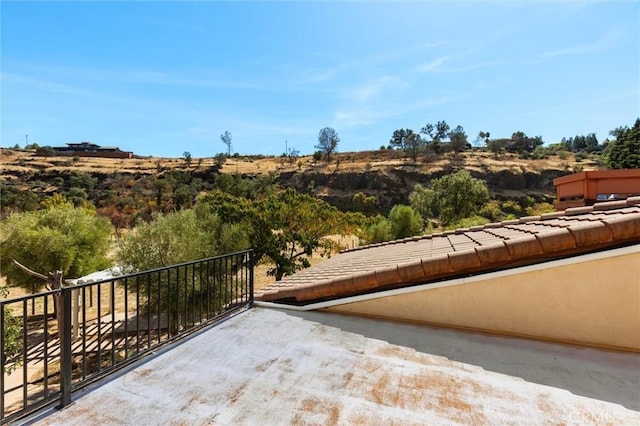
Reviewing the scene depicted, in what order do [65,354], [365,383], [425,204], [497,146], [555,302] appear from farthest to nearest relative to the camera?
[497,146]
[425,204]
[555,302]
[365,383]
[65,354]

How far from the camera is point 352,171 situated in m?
41.9

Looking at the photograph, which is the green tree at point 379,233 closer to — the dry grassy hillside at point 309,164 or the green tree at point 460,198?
the green tree at point 460,198

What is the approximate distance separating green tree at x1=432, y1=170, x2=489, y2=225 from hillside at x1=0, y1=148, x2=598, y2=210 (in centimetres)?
1136

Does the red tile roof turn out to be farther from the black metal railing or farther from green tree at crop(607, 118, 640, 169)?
green tree at crop(607, 118, 640, 169)

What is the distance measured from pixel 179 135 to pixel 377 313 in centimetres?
5131

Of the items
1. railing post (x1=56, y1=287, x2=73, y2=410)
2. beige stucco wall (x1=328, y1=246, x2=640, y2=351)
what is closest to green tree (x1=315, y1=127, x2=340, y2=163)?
beige stucco wall (x1=328, y1=246, x2=640, y2=351)

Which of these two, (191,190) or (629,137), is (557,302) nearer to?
(629,137)

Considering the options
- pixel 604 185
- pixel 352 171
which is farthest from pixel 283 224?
pixel 352 171

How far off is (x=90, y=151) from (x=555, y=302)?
262 feet

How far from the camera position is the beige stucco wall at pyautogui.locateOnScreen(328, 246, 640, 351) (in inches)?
100

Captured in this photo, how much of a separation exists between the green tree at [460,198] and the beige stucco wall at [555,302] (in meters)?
23.3

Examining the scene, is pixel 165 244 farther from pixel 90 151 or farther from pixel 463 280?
pixel 90 151

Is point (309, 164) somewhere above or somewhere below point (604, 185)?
above

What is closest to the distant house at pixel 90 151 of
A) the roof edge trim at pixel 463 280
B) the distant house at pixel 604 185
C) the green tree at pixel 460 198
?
the green tree at pixel 460 198
